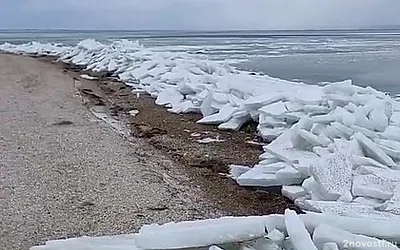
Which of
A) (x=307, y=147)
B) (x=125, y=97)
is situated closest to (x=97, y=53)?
(x=125, y=97)

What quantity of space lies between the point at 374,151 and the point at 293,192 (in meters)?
0.74

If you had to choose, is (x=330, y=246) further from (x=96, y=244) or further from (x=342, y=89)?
(x=342, y=89)

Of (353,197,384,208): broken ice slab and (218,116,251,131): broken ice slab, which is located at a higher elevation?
(353,197,384,208): broken ice slab

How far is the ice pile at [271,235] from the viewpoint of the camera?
2.15 meters

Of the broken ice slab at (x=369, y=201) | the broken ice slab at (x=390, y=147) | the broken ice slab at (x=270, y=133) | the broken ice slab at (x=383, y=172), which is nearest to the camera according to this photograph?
the broken ice slab at (x=369, y=201)

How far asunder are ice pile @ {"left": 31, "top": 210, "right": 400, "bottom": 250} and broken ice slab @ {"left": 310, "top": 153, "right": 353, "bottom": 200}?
82cm

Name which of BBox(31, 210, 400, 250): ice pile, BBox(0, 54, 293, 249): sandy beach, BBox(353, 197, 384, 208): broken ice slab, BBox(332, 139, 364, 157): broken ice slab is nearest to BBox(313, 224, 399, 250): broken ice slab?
BBox(31, 210, 400, 250): ice pile

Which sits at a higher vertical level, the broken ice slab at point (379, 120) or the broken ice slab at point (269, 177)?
the broken ice slab at point (379, 120)

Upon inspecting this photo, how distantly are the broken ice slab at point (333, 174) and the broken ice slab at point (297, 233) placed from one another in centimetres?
95

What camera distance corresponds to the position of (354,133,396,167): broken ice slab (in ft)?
12.3

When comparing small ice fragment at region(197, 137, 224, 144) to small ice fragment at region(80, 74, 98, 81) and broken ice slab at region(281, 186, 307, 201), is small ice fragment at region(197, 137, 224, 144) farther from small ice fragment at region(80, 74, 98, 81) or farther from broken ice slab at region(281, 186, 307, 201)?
small ice fragment at region(80, 74, 98, 81)

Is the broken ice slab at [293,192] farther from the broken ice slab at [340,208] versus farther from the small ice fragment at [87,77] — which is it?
the small ice fragment at [87,77]

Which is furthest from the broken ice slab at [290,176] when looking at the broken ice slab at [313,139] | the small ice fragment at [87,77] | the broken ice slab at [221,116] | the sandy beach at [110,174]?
the small ice fragment at [87,77]

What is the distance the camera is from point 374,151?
381 cm
